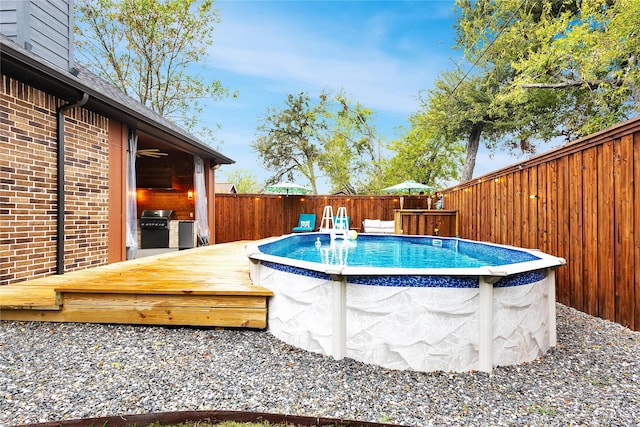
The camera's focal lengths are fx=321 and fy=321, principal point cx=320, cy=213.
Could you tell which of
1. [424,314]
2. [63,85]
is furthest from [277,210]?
[424,314]

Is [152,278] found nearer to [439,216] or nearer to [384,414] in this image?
[384,414]

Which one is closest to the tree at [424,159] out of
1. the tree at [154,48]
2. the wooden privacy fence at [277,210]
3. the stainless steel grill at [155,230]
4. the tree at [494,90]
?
Result: the tree at [494,90]

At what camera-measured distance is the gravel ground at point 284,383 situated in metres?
1.87

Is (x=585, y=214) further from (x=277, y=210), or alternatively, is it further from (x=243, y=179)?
(x=243, y=179)

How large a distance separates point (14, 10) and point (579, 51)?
1040cm

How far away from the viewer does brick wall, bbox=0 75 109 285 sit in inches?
137

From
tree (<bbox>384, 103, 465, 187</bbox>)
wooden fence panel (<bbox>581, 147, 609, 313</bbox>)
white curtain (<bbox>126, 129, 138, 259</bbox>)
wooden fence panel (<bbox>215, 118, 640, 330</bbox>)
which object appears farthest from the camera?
tree (<bbox>384, 103, 465, 187</bbox>)

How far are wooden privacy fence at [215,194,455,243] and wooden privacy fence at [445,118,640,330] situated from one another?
6663mm

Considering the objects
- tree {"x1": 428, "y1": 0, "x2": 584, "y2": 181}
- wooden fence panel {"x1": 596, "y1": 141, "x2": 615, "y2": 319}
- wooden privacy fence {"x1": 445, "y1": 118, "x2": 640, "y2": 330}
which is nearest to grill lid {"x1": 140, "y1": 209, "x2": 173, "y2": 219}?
wooden privacy fence {"x1": 445, "y1": 118, "x2": 640, "y2": 330}

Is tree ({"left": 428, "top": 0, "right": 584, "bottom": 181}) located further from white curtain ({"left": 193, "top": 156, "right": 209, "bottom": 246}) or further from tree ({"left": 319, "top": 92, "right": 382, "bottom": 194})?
white curtain ({"left": 193, "top": 156, "right": 209, "bottom": 246})

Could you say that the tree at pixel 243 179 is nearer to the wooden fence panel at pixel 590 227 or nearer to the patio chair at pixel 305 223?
the patio chair at pixel 305 223

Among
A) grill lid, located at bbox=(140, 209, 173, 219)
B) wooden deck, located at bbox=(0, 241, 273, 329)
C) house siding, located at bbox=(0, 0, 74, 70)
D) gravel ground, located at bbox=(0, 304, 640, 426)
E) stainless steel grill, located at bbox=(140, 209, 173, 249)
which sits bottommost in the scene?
gravel ground, located at bbox=(0, 304, 640, 426)

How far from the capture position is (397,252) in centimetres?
684

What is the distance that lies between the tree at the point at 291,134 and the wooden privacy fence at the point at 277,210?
7.04m
